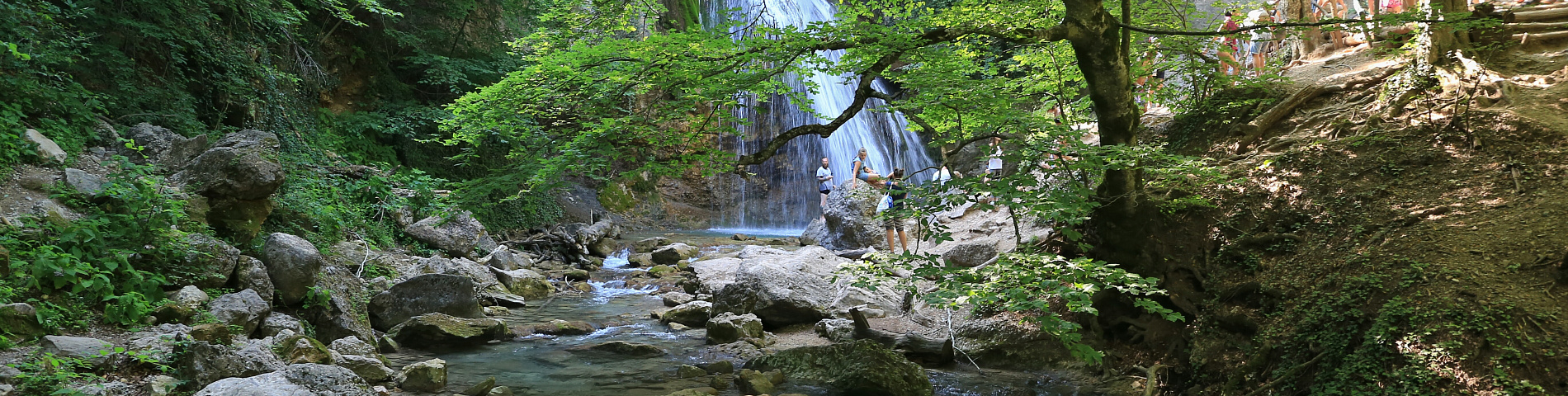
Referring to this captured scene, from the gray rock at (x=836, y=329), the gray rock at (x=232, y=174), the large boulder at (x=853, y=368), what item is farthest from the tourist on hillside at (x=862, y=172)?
the gray rock at (x=232, y=174)

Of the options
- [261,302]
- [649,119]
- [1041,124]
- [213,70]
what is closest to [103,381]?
[261,302]

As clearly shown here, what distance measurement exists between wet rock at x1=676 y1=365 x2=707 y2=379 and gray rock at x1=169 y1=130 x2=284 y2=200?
4221 mm

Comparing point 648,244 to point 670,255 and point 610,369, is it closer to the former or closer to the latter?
point 670,255

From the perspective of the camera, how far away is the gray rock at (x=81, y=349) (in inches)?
166

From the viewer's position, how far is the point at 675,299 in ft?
31.9

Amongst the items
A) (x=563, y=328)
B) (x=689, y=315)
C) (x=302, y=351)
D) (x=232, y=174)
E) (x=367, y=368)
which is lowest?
(x=689, y=315)

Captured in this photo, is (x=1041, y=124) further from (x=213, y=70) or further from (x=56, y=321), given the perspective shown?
(x=213, y=70)

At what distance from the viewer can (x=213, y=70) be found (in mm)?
10594

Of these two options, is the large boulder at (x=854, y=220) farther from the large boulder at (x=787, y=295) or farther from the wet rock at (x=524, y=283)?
the wet rock at (x=524, y=283)

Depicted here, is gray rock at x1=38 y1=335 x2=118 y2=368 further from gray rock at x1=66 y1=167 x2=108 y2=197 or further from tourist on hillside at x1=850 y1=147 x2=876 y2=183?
tourist on hillside at x1=850 y1=147 x2=876 y2=183

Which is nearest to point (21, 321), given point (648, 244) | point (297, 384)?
point (297, 384)

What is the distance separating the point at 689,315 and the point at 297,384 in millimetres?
4534

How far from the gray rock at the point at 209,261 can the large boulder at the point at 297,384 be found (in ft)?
6.11

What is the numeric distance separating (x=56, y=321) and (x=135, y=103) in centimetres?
596
